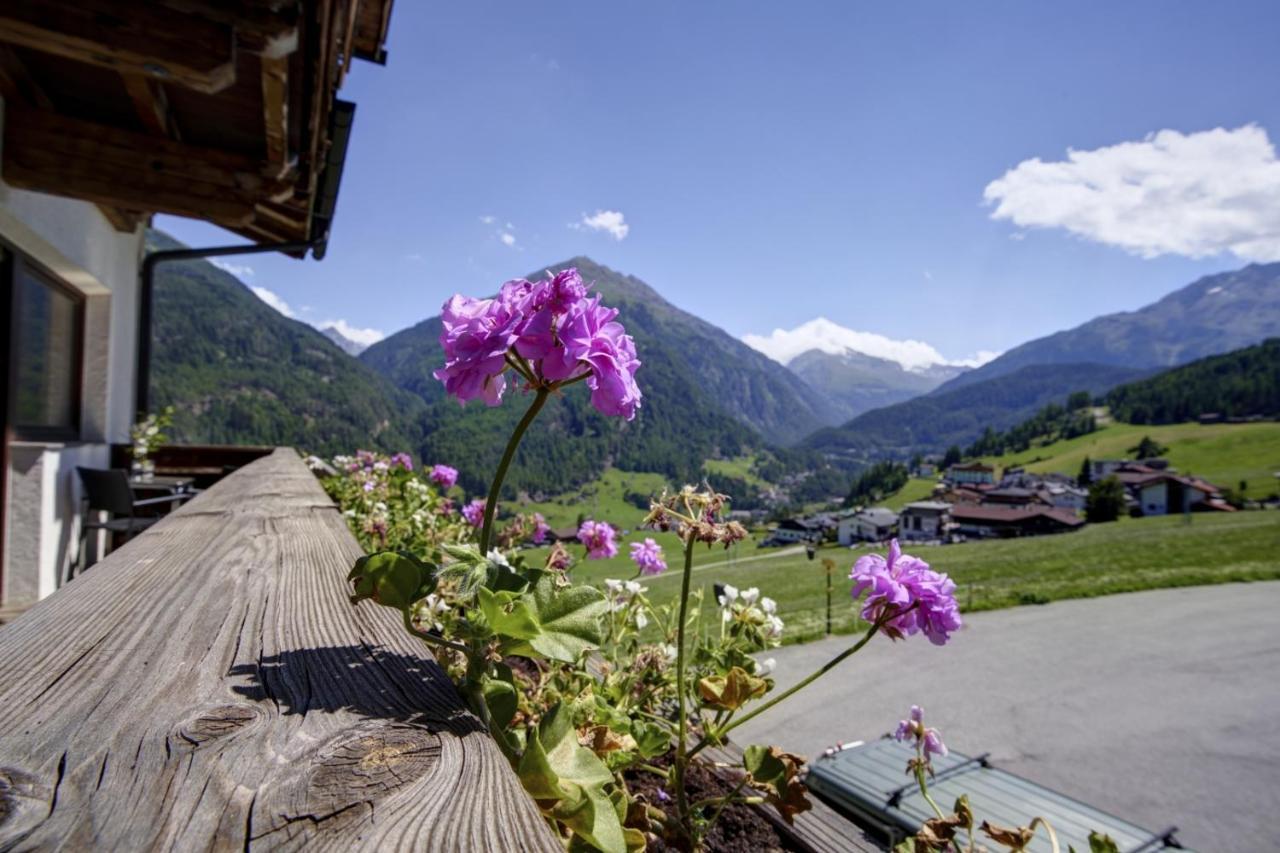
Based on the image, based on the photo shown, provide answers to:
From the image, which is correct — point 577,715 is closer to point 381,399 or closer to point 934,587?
point 934,587

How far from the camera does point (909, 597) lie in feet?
3.50

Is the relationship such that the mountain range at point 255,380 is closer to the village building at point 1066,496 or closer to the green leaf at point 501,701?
the village building at point 1066,496

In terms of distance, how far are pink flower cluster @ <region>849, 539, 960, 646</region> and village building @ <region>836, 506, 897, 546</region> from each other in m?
66.5

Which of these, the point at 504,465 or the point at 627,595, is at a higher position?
the point at 504,465

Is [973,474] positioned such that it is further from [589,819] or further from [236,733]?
[236,733]

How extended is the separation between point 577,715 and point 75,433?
20.6 ft

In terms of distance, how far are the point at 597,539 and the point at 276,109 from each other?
2394 mm

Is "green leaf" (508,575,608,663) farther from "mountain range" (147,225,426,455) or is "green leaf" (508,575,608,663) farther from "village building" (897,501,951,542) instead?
"mountain range" (147,225,426,455)

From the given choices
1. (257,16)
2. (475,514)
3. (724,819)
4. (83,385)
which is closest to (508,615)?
(724,819)

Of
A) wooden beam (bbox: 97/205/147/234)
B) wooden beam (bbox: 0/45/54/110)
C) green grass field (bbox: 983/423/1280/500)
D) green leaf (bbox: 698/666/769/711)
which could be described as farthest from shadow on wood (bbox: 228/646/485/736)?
green grass field (bbox: 983/423/1280/500)

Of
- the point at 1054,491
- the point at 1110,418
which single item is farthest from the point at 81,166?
the point at 1110,418

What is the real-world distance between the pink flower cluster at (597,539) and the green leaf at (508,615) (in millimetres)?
1572

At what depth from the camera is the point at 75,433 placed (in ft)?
17.9

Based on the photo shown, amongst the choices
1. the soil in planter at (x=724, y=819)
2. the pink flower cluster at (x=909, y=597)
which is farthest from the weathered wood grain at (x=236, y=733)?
the pink flower cluster at (x=909, y=597)
